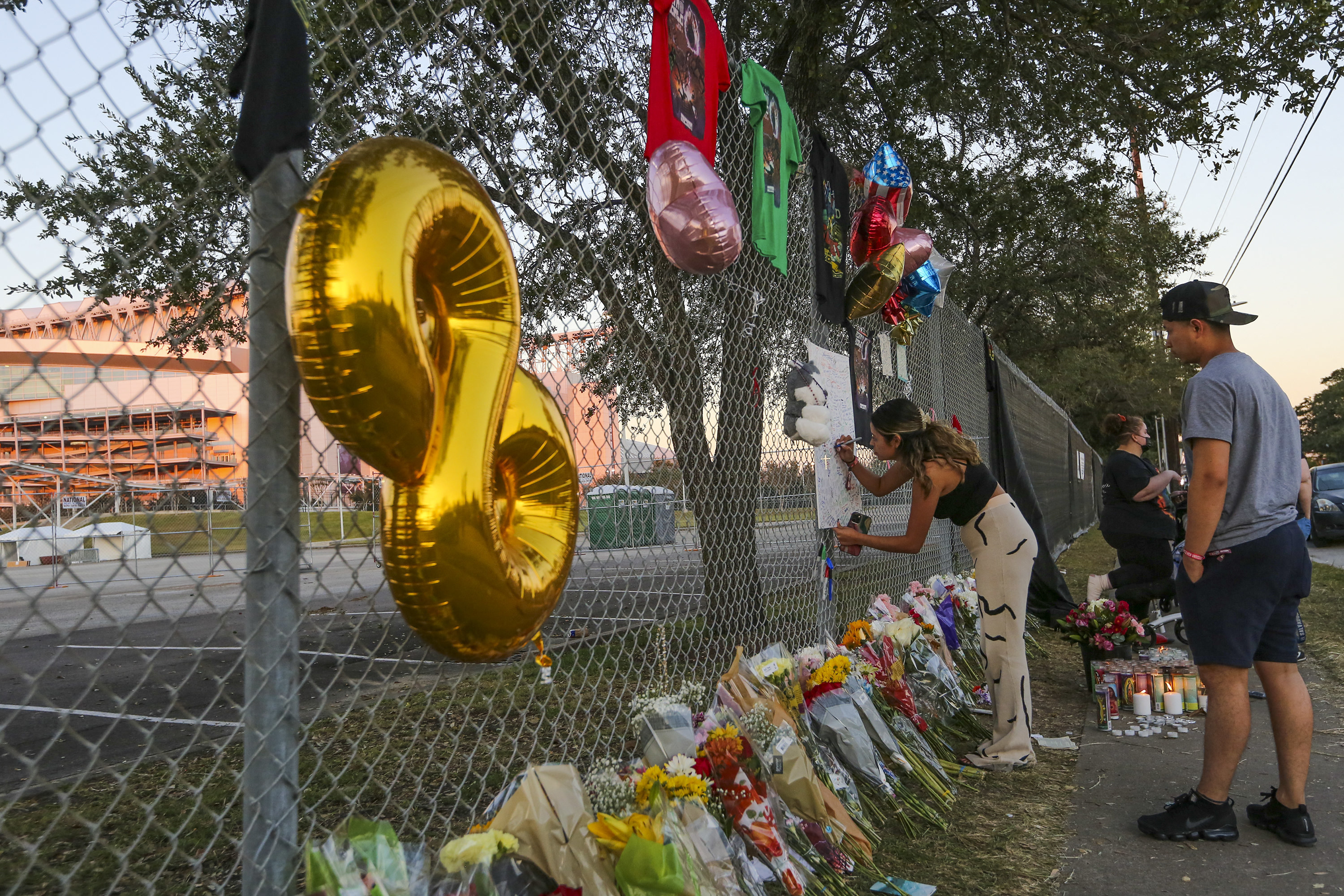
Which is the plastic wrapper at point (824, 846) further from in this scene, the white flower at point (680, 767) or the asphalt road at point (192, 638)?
the asphalt road at point (192, 638)

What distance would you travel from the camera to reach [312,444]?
1.65 meters

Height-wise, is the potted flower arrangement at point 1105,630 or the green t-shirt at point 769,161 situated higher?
the green t-shirt at point 769,161

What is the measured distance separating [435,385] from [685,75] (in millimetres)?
1796

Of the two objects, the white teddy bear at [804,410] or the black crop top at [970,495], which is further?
the black crop top at [970,495]

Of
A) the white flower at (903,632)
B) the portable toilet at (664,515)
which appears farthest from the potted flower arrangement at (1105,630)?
the portable toilet at (664,515)

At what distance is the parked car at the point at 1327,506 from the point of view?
55.5 feet

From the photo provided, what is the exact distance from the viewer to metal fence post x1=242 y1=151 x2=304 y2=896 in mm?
1531

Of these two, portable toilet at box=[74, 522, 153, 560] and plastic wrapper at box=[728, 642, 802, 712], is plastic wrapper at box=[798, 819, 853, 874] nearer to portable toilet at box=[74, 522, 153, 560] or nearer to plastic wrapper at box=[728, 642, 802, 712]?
plastic wrapper at box=[728, 642, 802, 712]

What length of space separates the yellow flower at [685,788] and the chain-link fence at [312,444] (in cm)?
37

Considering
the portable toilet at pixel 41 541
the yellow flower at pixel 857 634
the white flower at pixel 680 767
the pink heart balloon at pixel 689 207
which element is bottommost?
the white flower at pixel 680 767

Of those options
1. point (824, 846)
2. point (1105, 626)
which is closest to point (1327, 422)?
point (1105, 626)

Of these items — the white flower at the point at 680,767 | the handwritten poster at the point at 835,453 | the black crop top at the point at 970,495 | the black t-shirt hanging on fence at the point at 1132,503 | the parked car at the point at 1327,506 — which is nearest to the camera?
the white flower at the point at 680,767

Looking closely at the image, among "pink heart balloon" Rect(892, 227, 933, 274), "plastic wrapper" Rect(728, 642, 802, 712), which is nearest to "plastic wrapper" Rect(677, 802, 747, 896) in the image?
"plastic wrapper" Rect(728, 642, 802, 712)

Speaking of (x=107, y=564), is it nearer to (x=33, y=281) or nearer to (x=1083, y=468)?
(x=33, y=281)
